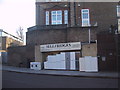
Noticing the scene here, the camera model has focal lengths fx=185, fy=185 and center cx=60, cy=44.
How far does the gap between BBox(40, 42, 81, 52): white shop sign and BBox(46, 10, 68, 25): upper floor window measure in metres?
6.23

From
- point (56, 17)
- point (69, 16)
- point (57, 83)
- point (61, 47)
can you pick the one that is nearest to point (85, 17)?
point (69, 16)

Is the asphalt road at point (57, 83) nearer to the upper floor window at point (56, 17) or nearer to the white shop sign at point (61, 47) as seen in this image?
the white shop sign at point (61, 47)

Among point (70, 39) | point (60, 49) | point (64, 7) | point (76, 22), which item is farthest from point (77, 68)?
point (64, 7)

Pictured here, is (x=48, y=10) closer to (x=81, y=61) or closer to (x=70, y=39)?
(x=70, y=39)

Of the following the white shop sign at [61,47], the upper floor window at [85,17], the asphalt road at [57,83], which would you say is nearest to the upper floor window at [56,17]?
the upper floor window at [85,17]

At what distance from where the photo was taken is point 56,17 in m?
31.2

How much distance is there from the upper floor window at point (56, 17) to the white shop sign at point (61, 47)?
623 cm

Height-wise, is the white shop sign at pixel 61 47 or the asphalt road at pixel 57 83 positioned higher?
the white shop sign at pixel 61 47

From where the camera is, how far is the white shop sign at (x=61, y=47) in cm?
2420

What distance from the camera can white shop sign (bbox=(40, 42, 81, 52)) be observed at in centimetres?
2420

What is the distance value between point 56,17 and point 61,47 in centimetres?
781

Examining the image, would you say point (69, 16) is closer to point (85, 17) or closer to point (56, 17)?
point (56, 17)

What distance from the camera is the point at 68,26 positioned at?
2820 centimetres

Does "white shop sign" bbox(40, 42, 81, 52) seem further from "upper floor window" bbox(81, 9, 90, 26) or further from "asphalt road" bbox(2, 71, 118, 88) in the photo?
"asphalt road" bbox(2, 71, 118, 88)
